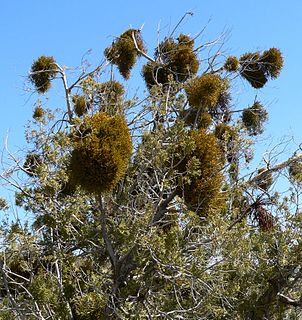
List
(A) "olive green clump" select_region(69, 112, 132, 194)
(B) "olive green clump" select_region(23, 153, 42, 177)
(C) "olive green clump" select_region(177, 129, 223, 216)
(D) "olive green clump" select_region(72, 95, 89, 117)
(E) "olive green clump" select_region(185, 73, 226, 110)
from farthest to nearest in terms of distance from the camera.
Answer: (D) "olive green clump" select_region(72, 95, 89, 117) < (B) "olive green clump" select_region(23, 153, 42, 177) < (E) "olive green clump" select_region(185, 73, 226, 110) < (C) "olive green clump" select_region(177, 129, 223, 216) < (A) "olive green clump" select_region(69, 112, 132, 194)

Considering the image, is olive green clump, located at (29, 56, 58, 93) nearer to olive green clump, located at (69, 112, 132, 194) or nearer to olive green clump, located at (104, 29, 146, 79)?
olive green clump, located at (104, 29, 146, 79)

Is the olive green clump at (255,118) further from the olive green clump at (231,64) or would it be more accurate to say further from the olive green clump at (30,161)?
the olive green clump at (30,161)

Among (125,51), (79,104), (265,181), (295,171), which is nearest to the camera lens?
(265,181)

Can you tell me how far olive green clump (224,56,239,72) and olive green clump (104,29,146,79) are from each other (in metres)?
1.40

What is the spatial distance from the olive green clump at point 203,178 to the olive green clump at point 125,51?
3353mm

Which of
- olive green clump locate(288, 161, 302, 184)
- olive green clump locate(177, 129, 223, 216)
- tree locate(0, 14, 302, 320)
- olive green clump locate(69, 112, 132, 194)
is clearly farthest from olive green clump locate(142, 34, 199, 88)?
olive green clump locate(69, 112, 132, 194)

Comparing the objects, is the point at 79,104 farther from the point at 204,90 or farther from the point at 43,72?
the point at 204,90

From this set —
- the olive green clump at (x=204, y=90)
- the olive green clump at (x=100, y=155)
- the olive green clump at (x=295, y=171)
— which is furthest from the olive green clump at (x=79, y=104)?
the olive green clump at (x=100, y=155)

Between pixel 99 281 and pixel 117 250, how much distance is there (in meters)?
0.46

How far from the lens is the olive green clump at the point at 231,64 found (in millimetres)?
10164

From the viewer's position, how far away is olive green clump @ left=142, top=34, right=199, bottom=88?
32.3 feet

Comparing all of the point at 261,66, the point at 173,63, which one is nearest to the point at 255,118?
the point at 261,66

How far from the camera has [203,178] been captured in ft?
22.4

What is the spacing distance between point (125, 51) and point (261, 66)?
7.39 feet
